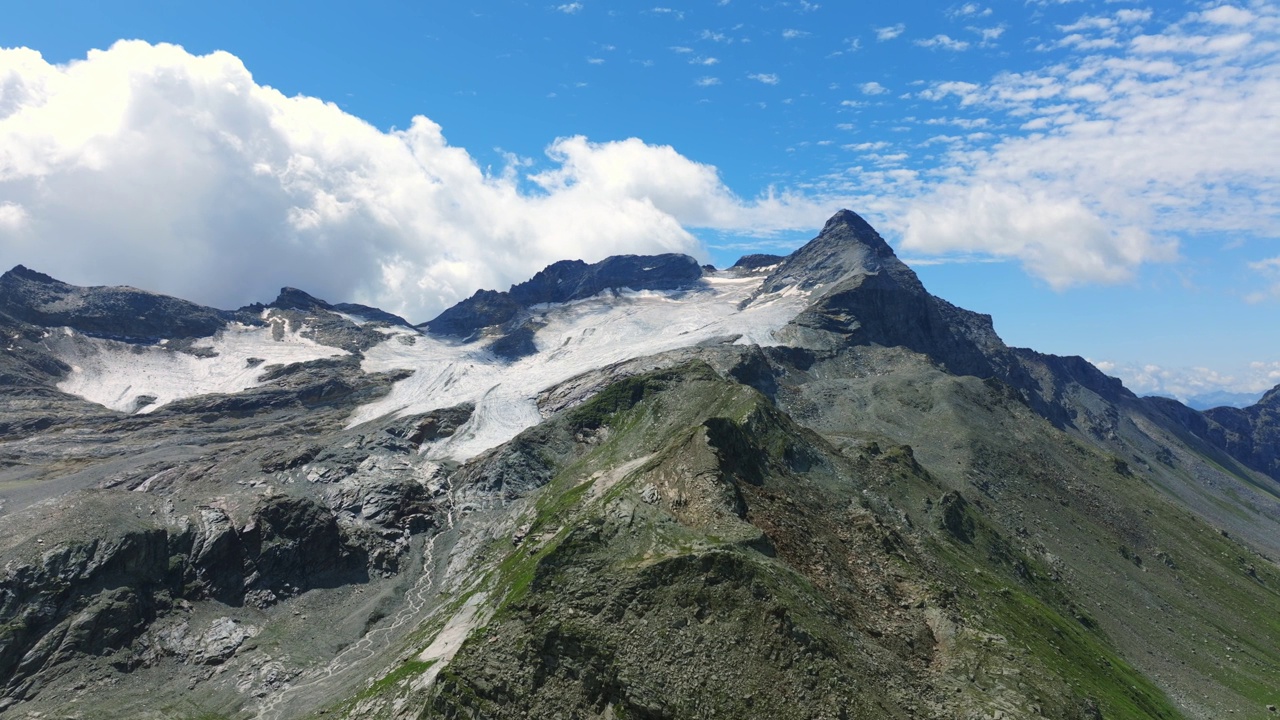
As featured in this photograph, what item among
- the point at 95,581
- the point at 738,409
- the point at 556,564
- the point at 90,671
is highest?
the point at 738,409

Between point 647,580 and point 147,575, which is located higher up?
point 647,580

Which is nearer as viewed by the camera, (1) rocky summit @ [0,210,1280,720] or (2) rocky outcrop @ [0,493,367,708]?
(1) rocky summit @ [0,210,1280,720]

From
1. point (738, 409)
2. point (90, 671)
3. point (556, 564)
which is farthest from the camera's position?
point (738, 409)

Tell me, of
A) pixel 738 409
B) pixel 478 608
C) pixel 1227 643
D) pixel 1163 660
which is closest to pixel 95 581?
pixel 478 608

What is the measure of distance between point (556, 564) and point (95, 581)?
102490 millimetres

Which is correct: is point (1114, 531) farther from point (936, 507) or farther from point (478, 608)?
point (478, 608)

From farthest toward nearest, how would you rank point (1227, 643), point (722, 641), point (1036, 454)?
point (1036, 454) → point (1227, 643) → point (722, 641)

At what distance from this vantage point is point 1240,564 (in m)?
160

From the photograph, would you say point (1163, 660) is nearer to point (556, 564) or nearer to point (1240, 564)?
point (1240, 564)

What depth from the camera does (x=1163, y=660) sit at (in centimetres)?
11731

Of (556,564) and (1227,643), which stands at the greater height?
(556,564)

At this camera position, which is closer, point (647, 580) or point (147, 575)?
point (647, 580)

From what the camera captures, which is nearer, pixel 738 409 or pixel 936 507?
pixel 936 507

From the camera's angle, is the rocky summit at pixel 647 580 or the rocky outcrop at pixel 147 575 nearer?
the rocky summit at pixel 647 580
